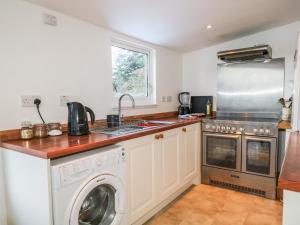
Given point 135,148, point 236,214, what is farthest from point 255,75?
point 135,148

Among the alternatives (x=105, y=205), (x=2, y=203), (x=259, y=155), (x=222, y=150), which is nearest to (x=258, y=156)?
(x=259, y=155)

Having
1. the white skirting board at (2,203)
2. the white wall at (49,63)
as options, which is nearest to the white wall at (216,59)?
the white wall at (49,63)

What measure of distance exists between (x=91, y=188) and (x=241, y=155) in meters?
1.88

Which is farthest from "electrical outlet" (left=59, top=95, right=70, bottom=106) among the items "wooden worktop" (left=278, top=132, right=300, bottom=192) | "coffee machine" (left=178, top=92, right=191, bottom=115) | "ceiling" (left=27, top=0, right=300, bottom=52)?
"coffee machine" (left=178, top=92, right=191, bottom=115)

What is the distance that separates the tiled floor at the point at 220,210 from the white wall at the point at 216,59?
1425 millimetres

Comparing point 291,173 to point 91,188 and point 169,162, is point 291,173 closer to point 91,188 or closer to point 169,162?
point 91,188

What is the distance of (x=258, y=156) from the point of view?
2.45m

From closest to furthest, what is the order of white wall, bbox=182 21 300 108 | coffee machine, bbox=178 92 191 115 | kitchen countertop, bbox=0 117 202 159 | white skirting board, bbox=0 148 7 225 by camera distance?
1. kitchen countertop, bbox=0 117 202 159
2. white skirting board, bbox=0 148 7 225
3. white wall, bbox=182 21 300 108
4. coffee machine, bbox=178 92 191 115

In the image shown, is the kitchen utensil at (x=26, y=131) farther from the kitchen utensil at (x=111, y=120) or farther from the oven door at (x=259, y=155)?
the oven door at (x=259, y=155)

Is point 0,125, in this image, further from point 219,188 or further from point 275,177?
point 275,177

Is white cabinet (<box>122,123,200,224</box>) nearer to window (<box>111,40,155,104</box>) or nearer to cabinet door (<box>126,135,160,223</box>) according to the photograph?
cabinet door (<box>126,135,160,223</box>)

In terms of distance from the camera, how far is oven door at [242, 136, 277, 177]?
7.68 feet

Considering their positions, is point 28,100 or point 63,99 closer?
point 28,100

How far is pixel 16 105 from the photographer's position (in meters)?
1.54
